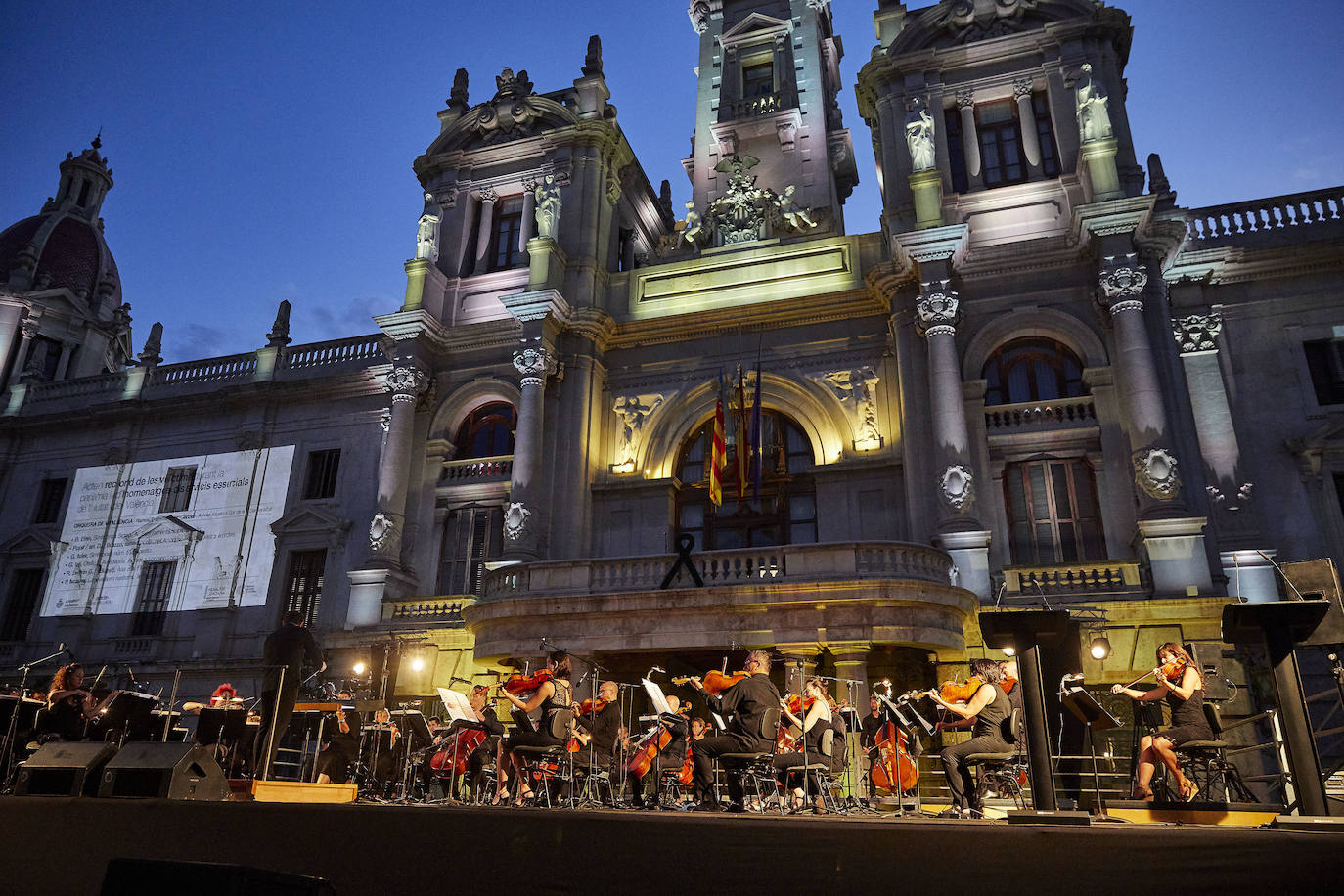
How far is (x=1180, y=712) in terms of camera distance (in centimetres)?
953

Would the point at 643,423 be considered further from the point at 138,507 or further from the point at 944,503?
the point at 138,507

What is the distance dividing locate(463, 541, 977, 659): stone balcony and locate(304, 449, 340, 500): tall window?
9.20m

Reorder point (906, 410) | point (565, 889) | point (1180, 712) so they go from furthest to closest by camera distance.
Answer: point (906, 410) → point (1180, 712) → point (565, 889)

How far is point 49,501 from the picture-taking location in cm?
2769

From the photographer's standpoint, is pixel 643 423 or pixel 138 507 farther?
pixel 138 507

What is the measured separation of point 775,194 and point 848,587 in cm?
1284

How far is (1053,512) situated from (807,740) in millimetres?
10881

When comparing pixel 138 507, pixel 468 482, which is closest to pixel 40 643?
pixel 138 507

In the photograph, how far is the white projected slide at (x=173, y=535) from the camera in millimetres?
24391

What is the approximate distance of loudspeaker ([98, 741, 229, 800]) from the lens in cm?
766

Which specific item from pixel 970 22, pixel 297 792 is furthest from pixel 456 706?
pixel 970 22

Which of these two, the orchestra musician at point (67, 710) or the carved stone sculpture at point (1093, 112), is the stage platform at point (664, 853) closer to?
the orchestra musician at point (67, 710)

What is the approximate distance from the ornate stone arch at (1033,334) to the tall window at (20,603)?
87.0 feet

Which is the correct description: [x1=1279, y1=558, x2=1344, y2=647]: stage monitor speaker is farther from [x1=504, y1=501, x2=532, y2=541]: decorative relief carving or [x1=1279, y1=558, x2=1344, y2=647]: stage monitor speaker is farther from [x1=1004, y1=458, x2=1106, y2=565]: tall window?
[x1=504, y1=501, x2=532, y2=541]: decorative relief carving
